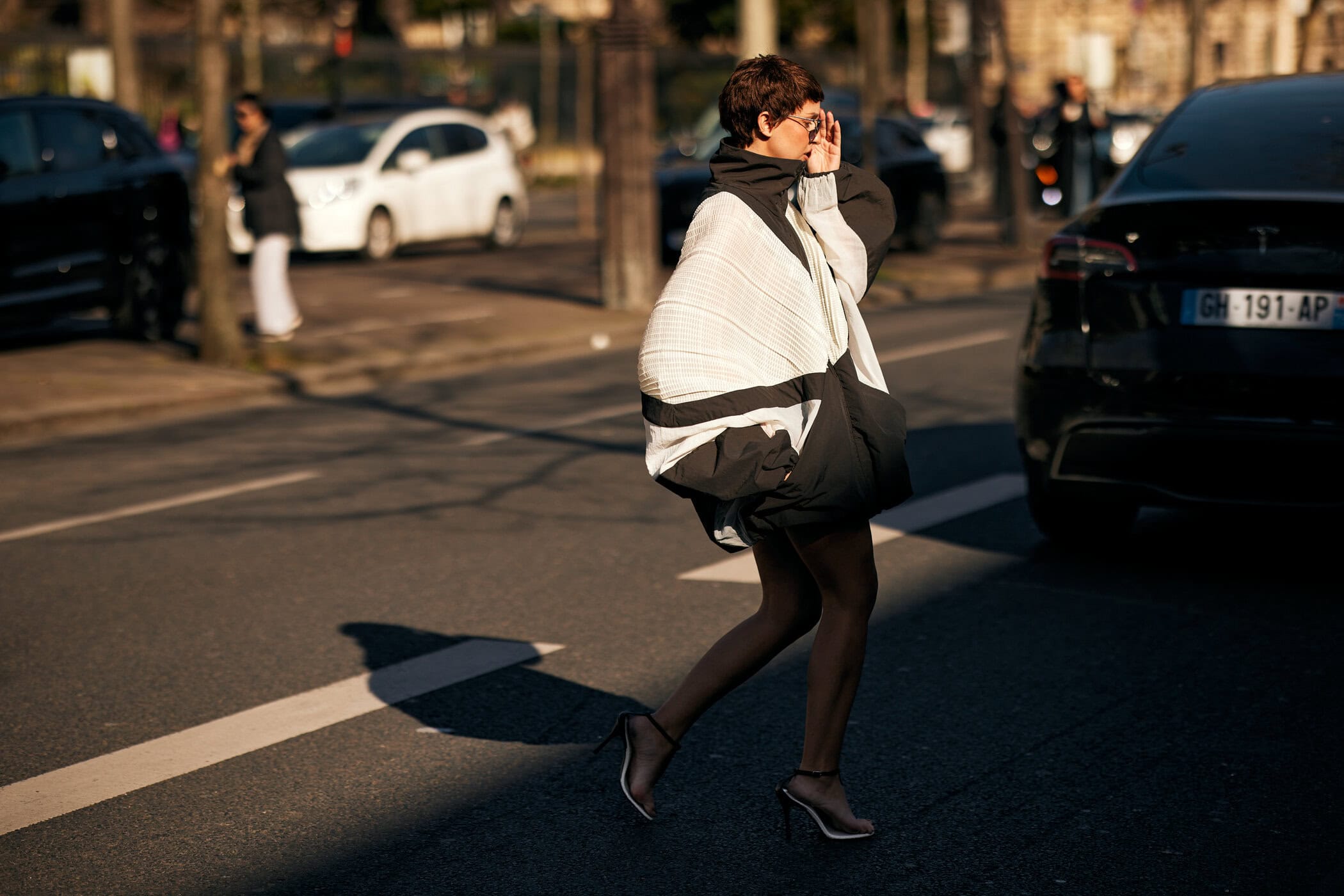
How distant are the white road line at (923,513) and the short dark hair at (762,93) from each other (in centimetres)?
294

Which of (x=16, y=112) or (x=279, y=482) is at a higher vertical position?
(x=16, y=112)

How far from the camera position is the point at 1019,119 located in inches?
849

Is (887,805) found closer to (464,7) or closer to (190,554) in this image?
(190,554)

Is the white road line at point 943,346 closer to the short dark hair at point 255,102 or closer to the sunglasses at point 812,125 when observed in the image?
the short dark hair at point 255,102

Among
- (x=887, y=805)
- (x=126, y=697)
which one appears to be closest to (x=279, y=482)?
(x=126, y=697)

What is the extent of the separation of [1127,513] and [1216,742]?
237 centimetres

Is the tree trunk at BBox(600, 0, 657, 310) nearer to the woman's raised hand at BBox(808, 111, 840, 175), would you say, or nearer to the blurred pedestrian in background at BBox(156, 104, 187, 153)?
the woman's raised hand at BBox(808, 111, 840, 175)

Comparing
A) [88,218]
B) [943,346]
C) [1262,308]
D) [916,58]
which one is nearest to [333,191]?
[88,218]

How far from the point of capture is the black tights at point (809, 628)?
3.90 metres

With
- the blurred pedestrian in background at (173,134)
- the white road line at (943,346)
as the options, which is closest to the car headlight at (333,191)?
the blurred pedestrian in background at (173,134)

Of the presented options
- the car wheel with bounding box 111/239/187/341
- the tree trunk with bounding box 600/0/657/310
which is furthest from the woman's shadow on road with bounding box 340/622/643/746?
the tree trunk with bounding box 600/0/657/310

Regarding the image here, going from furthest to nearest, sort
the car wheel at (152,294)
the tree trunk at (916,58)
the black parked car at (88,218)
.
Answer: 1. the tree trunk at (916,58)
2. the car wheel at (152,294)
3. the black parked car at (88,218)

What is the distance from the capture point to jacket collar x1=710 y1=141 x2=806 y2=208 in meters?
3.78

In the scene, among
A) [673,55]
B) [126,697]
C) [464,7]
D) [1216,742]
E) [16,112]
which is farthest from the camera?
[464,7]
